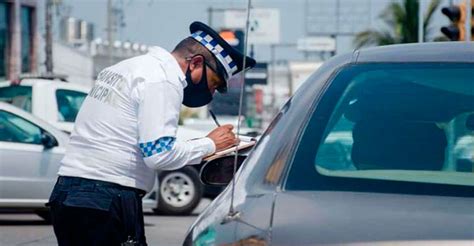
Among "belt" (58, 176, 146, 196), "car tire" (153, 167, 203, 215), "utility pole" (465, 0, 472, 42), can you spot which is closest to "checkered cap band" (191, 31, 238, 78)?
"belt" (58, 176, 146, 196)

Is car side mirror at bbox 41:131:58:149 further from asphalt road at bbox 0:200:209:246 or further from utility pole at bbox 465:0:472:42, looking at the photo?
utility pole at bbox 465:0:472:42

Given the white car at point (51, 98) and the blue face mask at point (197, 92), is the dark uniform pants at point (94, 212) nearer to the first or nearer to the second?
the blue face mask at point (197, 92)

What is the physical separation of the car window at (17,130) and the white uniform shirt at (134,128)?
27.2ft

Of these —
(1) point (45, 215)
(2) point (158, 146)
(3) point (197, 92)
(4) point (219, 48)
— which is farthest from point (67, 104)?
(2) point (158, 146)

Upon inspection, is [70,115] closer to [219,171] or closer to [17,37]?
[219,171]

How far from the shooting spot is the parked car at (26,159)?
1267cm

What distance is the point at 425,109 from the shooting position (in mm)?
3676

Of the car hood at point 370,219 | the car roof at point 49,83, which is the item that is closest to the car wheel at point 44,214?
the car roof at point 49,83

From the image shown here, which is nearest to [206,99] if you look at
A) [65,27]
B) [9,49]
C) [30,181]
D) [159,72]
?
[159,72]

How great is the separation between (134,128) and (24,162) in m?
8.41

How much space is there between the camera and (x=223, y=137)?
15.3 feet

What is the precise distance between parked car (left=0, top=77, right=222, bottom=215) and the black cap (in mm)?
10058

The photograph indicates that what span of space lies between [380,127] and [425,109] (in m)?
0.16

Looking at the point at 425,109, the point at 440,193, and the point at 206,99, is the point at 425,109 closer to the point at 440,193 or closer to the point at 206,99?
the point at 440,193
